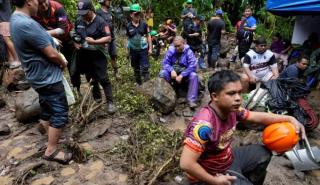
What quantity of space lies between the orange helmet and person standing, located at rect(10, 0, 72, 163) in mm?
2247

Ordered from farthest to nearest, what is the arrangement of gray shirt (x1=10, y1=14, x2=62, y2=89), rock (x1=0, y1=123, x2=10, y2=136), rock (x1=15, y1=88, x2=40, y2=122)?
rock (x1=15, y1=88, x2=40, y2=122)
rock (x1=0, y1=123, x2=10, y2=136)
gray shirt (x1=10, y1=14, x2=62, y2=89)

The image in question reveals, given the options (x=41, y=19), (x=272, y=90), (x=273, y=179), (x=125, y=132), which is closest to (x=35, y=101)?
(x=41, y=19)

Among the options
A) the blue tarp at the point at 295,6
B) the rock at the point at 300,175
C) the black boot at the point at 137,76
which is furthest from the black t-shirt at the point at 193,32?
the rock at the point at 300,175

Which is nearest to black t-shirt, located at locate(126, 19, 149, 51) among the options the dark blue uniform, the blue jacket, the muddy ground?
the blue jacket

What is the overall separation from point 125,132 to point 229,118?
2.08 m

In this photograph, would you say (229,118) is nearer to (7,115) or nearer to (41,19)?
(41,19)

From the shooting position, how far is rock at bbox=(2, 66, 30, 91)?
477 centimetres

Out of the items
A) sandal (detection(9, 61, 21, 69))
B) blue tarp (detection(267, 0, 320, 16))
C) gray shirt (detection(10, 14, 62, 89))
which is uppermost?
blue tarp (detection(267, 0, 320, 16))

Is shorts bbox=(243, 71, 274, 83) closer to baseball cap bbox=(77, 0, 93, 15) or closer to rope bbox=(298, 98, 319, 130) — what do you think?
rope bbox=(298, 98, 319, 130)

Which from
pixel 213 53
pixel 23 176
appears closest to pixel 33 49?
pixel 23 176

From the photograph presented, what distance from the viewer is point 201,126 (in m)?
1.68

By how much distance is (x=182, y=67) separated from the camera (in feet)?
15.1

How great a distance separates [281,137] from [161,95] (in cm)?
255

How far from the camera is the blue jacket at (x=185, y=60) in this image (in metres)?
4.44
